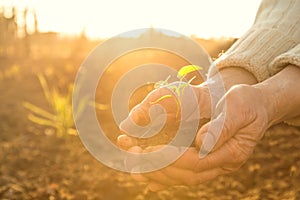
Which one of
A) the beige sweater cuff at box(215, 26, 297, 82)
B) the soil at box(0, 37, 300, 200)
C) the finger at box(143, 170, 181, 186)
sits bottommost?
the soil at box(0, 37, 300, 200)

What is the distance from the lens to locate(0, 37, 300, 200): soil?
8.84 feet

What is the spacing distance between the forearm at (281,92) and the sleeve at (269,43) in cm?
6

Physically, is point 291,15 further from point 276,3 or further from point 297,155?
point 297,155

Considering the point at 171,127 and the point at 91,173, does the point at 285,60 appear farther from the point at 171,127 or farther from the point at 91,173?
the point at 91,173

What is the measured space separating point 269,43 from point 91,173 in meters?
2.00

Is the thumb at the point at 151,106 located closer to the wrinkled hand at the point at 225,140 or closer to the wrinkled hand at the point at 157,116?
the wrinkled hand at the point at 157,116

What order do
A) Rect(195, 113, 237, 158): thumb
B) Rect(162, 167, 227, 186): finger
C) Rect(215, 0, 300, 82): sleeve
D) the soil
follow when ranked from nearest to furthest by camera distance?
Rect(195, 113, 237, 158): thumb
Rect(162, 167, 227, 186): finger
Rect(215, 0, 300, 82): sleeve
the soil

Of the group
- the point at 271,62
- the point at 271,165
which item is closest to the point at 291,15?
the point at 271,62

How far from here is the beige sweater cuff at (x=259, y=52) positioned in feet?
4.78

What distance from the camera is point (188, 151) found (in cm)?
117

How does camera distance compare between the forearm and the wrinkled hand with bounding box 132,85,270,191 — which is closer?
the wrinkled hand with bounding box 132,85,270,191

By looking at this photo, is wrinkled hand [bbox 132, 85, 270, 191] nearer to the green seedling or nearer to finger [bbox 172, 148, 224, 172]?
finger [bbox 172, 148, 224, 172]

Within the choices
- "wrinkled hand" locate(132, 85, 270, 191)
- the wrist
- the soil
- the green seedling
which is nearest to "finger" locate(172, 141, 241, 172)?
"wrinkled hand" locate(132, 85, 270, 191)

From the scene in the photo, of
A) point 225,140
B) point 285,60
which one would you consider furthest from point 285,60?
point 225,140
